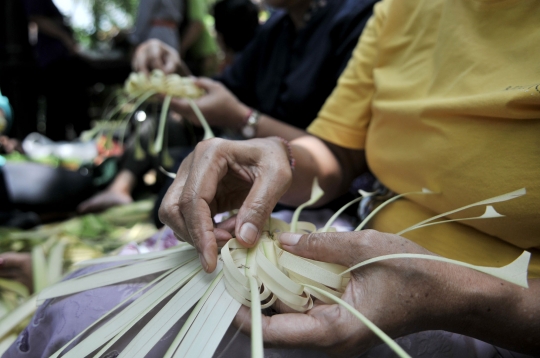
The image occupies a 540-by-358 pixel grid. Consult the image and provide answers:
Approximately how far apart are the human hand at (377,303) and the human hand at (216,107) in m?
A: 0.80

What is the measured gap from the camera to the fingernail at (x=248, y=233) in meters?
0.53

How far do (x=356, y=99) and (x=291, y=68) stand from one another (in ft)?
1.58

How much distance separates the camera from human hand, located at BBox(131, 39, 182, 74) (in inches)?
58.8

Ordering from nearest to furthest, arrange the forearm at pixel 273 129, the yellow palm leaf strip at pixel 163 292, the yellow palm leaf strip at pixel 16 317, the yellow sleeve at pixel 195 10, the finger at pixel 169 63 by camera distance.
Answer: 1. the yellow palm leaf strip at pixel 163 292
2. the yellow palm leaf strip at pixel 16 317
3. the forearm at pixel 273 129
4. the finger at pixel 169 63
5. the yellow sleeve at pixel 195 10

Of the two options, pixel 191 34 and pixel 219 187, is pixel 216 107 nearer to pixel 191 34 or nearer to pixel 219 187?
pixel 219 187

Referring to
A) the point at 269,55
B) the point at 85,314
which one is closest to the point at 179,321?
the point at 85,314

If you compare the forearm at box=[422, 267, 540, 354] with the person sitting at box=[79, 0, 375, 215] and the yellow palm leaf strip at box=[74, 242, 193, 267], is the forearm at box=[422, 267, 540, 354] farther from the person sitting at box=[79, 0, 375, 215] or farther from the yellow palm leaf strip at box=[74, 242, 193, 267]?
the person sitting at box=[79, 0, 375, 215]

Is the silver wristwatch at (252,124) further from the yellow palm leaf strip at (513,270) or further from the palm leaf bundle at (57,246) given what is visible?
the yellow palm leaf strip at (513,270)

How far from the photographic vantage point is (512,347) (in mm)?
516

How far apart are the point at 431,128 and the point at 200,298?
18.3 inches

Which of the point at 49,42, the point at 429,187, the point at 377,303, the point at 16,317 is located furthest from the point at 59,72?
the point at 377,303

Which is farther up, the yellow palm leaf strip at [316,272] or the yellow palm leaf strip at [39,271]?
the yellow palm leaf strip at [316,272]

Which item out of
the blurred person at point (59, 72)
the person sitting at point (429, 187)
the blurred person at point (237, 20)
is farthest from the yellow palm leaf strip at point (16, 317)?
the blurred person at point (59, 72)

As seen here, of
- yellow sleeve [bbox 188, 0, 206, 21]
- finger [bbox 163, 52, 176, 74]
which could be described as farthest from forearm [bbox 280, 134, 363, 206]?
yellow sleeve [bbox 188, 0, 206, 21]
